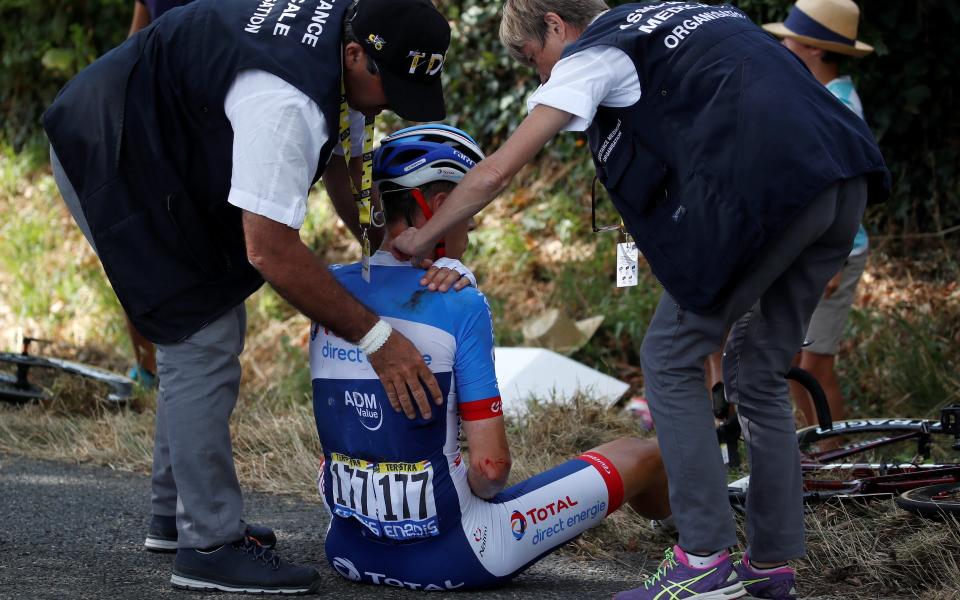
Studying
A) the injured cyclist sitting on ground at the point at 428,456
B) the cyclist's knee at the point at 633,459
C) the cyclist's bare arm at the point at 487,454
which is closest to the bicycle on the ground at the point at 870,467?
the cyclist's knee at the point at 633,459

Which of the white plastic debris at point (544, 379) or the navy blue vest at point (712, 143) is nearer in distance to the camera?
the navy blue vest at point (712, 143)

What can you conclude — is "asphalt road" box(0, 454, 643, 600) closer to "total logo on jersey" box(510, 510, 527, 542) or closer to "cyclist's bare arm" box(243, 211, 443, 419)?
"total logo on jersey" box(510, 510, 527, 542)

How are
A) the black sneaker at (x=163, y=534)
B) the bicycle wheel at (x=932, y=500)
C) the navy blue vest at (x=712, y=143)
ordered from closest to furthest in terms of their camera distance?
1. the navy blue vest at (x=712, y=143)
2. the bicycle wheel at (x=932, y=500)
3. the black sneaker at (x=163, y=534)

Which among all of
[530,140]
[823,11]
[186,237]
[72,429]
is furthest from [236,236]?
[823,11]

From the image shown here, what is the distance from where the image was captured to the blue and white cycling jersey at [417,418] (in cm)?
326

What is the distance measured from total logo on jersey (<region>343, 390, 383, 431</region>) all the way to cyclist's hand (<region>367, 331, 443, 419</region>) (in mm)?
77

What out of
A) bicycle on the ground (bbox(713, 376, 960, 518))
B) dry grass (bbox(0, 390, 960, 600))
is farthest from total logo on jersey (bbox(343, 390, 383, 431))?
bicycle on the ground (bbox(713, 376, 960, 518))

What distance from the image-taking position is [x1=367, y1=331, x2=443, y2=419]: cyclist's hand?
321cm

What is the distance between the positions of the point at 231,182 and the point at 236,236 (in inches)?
13.2

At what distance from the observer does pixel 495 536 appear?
331cm

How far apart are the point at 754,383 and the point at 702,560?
502 mm

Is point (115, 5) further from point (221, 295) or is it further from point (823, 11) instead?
point (221, 295)

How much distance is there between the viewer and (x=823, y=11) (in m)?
5.59

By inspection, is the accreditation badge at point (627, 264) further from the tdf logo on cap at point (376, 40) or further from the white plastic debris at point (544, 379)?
the white plastic debris at point (544, 379)
